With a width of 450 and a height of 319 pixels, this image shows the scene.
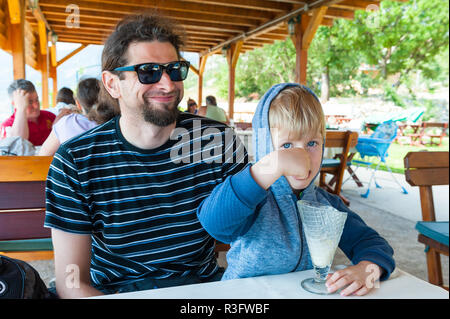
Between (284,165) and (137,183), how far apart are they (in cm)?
55

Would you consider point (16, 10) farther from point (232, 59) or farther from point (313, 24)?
point (232, 59)

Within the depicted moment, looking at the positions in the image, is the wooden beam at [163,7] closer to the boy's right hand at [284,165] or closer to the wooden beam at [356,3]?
the wooden beam at [356,3]

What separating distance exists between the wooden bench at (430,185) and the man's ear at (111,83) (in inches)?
59.1

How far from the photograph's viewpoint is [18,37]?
4.87 meters

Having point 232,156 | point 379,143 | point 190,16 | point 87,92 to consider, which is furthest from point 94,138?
point 190,16

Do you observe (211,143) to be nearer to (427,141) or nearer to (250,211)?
(250,211)

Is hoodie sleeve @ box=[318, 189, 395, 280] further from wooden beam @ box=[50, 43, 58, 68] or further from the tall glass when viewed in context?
wooden beam @ box=[50, 43, 58, 68]

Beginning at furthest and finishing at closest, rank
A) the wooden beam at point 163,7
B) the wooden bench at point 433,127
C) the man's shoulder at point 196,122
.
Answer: the wooden bench at point 433,127 → the wooden beam at point 163,7 → the man's shoulder at point 196,122

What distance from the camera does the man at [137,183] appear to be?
1.04m

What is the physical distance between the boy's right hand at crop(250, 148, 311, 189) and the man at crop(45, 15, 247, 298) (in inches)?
17.3

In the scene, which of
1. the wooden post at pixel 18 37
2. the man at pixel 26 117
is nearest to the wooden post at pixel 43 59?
the wooden post at pixel 18 37
